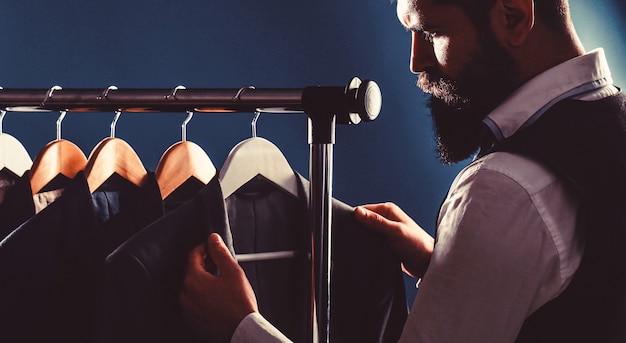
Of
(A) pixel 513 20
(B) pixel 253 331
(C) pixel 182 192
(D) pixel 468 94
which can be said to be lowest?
(B) pixel 253 331

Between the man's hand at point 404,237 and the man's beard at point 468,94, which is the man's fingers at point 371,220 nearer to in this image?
the man's hand at point 404,237

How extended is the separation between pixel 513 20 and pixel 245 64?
102cm

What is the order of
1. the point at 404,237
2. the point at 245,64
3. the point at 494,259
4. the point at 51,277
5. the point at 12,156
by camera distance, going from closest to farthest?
the point at 494,259 → the point at 51,277 → the point at 404,237 → the point at 12,156 → the point at 245,64

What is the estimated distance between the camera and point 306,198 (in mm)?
1076

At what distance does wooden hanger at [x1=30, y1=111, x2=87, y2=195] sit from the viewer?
114cm

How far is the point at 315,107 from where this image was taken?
89cm

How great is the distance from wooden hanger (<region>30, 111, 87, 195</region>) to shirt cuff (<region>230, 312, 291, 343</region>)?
1.44 ft

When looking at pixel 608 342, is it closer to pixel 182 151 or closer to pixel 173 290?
pixel 173 290

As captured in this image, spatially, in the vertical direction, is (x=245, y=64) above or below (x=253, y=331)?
above

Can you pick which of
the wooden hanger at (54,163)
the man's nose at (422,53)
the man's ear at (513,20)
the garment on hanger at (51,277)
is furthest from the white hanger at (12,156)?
the man's ear at (513,20)

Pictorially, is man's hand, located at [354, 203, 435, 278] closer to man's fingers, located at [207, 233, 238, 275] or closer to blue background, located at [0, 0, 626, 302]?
man's fingers, located at [207, 233, 238, 275]

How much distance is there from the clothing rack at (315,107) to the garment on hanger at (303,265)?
0.14 meters

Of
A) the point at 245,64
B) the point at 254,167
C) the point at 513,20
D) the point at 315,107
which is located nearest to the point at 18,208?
the point at 254,167

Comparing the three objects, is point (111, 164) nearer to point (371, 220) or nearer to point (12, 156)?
point (12, 156)
